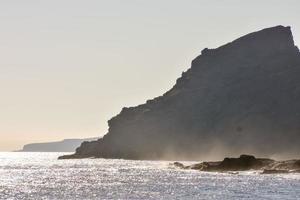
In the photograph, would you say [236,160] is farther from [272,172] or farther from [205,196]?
[205,196]

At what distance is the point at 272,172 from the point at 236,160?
82.0ft

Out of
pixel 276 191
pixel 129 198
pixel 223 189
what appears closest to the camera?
pixel 129 198

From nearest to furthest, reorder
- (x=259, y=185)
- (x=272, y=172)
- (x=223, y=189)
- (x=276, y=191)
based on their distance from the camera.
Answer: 1. (x=276, y=191)
2. (x=223, y=189)
3. (x=259, y=185)
4. (x=272, y=172)

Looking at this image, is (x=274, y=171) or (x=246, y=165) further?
(x=246, y=165)

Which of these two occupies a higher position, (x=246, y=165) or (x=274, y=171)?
(x=246, y=165)

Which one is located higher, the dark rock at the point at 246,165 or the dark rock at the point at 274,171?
the dark rock at the point at 246,165

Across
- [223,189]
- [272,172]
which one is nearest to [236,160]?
[272,172]

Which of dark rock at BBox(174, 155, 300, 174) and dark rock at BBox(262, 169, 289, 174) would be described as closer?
dark rock at BBox(262, 169, 289, 174)

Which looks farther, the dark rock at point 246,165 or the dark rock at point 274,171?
the dark rock at point 246,165

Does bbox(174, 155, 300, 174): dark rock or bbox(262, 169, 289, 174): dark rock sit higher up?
bbox(174, 155, 300, 174): dark rock

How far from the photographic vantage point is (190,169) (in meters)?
187

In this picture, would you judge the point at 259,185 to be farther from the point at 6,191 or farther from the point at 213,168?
→ the point at 213,168

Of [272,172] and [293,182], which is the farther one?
[272,172]

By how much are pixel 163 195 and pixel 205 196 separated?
24.2ft
